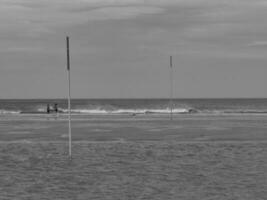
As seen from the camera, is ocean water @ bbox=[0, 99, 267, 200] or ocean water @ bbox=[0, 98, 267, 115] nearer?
ocean water @ bbox=[0, 99, 267, 200]

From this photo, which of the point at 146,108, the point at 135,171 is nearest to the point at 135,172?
the point at 135,171

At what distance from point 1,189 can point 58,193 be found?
3.93 feet

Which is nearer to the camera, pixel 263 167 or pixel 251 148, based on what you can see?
pixel 263 167

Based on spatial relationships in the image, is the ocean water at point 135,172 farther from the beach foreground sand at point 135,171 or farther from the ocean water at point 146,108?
the ocean water at point 146,108

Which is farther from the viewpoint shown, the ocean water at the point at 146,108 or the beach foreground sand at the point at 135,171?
the ocean water at the point at 146,108

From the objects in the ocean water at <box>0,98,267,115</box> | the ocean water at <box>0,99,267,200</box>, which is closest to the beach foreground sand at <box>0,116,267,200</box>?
the ocean water at <box>0,99,267,200</box>

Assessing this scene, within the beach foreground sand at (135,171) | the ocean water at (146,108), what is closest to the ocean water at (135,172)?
the beach foreground sand at (135,171)

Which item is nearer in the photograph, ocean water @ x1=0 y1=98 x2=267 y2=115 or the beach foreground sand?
the beach foreground sand

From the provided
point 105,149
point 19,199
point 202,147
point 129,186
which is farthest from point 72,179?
point 202,147

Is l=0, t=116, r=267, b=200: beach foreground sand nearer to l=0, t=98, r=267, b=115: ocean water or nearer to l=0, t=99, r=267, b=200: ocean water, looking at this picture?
l=0, t=99, r=267, b=200: ocean water

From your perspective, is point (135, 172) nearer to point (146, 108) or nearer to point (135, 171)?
point (135, 171)

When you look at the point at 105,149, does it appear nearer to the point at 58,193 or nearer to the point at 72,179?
the point at 72,179

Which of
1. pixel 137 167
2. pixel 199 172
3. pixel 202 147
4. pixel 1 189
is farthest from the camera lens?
pixel 202 147

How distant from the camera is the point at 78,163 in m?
15.0
